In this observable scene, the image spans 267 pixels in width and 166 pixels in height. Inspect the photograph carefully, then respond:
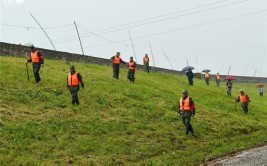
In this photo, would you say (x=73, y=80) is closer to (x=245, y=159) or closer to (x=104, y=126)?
(x=104, y=126)

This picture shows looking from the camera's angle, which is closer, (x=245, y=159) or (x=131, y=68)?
(x=245, y=159)

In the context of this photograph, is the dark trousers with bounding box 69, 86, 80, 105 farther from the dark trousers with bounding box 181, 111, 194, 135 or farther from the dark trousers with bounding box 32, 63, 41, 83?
the dark trousers with bounding box 181, 111, 194, 135

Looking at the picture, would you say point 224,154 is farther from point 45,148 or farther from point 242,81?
point 242,81

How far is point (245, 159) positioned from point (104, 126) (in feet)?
21.7

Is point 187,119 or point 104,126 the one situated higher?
point 187,119

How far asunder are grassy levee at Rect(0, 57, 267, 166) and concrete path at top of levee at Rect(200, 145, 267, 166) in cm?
92

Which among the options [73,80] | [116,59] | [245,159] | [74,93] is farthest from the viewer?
[116,59]

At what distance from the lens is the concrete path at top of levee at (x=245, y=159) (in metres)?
13.7

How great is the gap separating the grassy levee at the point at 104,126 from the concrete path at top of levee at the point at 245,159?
3.03 feet

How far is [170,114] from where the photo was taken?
896 inches

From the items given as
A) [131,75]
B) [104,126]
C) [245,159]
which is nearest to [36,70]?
[104,126]

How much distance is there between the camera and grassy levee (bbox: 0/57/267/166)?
15.2m

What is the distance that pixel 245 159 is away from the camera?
14547mm

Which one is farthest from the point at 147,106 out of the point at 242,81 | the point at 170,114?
the point at 242,81
